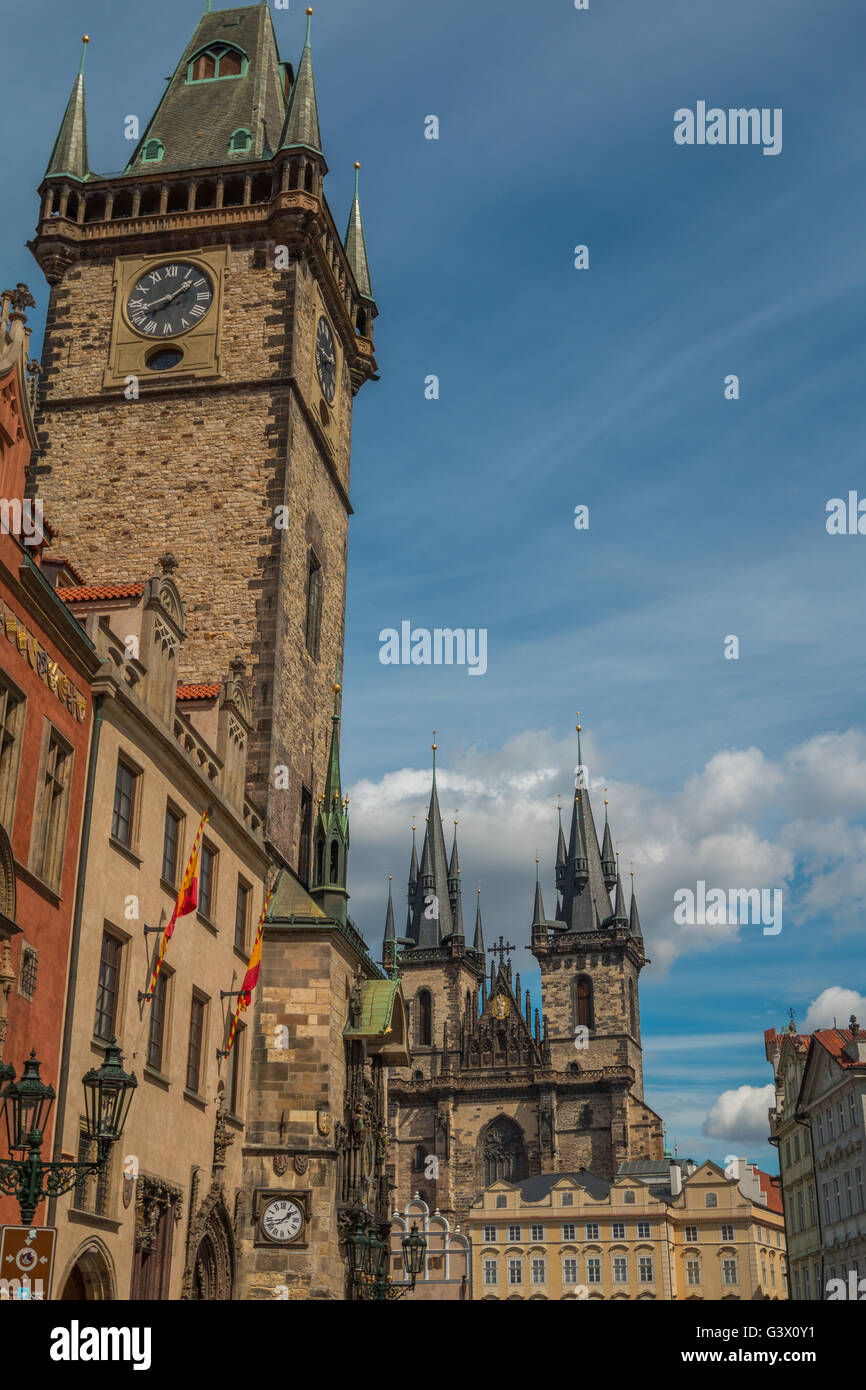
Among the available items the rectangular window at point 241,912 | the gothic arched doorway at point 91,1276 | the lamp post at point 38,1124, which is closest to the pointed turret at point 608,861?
the rectangular window at point 241,912

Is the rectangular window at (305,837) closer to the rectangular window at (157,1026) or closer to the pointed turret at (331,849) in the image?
the pointed turret at (331,849)

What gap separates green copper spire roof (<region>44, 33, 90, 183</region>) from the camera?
116ft

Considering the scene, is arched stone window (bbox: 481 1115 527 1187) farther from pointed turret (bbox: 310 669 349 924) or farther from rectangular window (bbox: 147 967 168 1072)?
rectangular window (bbox: 147 967 168 1072)

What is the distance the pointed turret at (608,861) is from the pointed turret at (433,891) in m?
12.3

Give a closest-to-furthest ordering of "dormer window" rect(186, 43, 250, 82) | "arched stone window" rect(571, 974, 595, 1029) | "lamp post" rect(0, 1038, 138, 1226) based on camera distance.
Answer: "lamp post" rect(0, 1038, 138, 1226)
"dormer window" rect(186, 43, 250, 82)
"arched stone window" rect(571, 974, 595, 1029)

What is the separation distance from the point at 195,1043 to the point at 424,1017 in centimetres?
8469

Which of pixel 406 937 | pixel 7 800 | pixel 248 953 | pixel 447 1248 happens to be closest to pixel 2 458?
pixel 7 800

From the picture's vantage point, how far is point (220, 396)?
3241 cm

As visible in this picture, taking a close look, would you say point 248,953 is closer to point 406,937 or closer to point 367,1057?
point 367,1057

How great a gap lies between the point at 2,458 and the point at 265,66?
2480 cm

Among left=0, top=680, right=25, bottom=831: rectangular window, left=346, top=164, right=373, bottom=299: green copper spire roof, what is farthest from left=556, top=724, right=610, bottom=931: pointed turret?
left=0, top=680, right=25, bottom=831: rectangular window

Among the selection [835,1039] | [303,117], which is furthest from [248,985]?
[835,1039]

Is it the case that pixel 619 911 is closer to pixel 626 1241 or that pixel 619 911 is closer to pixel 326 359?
pixel 626 1241

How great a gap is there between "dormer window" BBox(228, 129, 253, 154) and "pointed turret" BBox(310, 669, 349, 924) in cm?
1590
